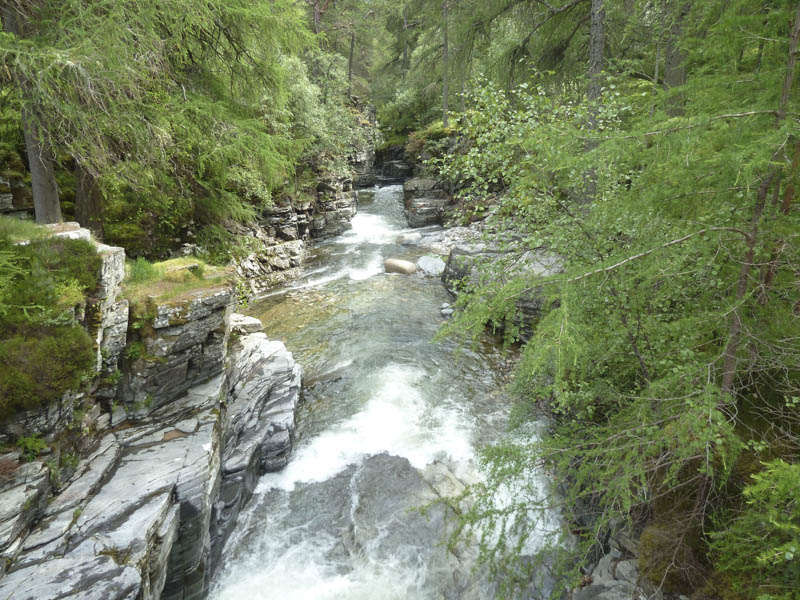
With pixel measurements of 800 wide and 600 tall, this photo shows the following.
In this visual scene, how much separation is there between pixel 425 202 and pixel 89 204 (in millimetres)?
17656

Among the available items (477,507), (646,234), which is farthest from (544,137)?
(477,507)

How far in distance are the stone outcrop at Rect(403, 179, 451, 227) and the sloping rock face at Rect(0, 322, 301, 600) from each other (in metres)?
17.8

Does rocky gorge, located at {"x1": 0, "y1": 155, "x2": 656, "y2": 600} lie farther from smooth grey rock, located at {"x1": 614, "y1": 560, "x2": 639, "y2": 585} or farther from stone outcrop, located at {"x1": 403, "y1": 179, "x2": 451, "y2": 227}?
stone outcrop, located at {"x1": 403, "y1": 179, "x2": 451, "y2": 227}

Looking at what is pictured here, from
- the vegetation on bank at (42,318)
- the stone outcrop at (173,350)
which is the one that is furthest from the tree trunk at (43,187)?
the stone outcrop at (173,350)

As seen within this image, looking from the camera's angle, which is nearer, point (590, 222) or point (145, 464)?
point (590, 222)

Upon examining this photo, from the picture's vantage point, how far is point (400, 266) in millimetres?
16953

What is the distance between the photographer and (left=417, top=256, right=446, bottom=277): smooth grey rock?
54.8 ft

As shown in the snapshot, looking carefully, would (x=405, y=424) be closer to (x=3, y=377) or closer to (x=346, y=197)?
(x=3, y=377)

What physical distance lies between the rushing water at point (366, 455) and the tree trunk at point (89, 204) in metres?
4.76

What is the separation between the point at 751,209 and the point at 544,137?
190cm

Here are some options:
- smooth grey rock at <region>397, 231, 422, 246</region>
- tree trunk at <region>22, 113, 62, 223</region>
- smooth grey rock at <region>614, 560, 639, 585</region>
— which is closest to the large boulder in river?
smooth grey rock at <region>397, 231, 422, 246</region>

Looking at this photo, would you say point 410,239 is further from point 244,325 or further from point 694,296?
point 694,296

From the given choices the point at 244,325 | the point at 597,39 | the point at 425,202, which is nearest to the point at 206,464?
the point at 244,325

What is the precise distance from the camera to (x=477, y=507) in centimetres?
410
